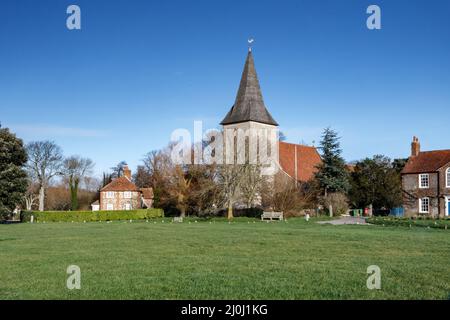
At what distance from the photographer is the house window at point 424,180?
52.6 meters

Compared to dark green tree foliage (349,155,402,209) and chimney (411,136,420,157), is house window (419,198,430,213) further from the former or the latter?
chimney (411,136,420,157)

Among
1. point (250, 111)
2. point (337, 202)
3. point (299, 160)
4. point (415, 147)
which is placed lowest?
point (337, 202)

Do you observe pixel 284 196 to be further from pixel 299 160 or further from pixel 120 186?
pixel 120 186

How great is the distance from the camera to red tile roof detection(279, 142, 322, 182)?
5851cm

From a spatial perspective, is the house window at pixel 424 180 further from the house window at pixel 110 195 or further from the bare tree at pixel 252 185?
the house window at pixel 110 195

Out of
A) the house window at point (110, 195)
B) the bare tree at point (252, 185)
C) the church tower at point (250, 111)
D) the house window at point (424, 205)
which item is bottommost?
the house window at point (424, 205)

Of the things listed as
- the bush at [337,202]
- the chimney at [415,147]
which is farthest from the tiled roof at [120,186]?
the chimney at [415,147]

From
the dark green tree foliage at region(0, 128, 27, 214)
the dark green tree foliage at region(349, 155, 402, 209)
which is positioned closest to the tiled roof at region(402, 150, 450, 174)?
the dark green tree foliage at region(349, 155, 402, 209)

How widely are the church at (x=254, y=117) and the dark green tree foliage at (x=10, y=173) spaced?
23287 mm

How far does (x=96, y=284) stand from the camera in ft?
32.8

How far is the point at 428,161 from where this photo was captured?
53469 mm

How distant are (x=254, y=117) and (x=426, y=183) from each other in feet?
67.3

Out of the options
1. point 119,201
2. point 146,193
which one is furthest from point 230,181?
point 146,193
